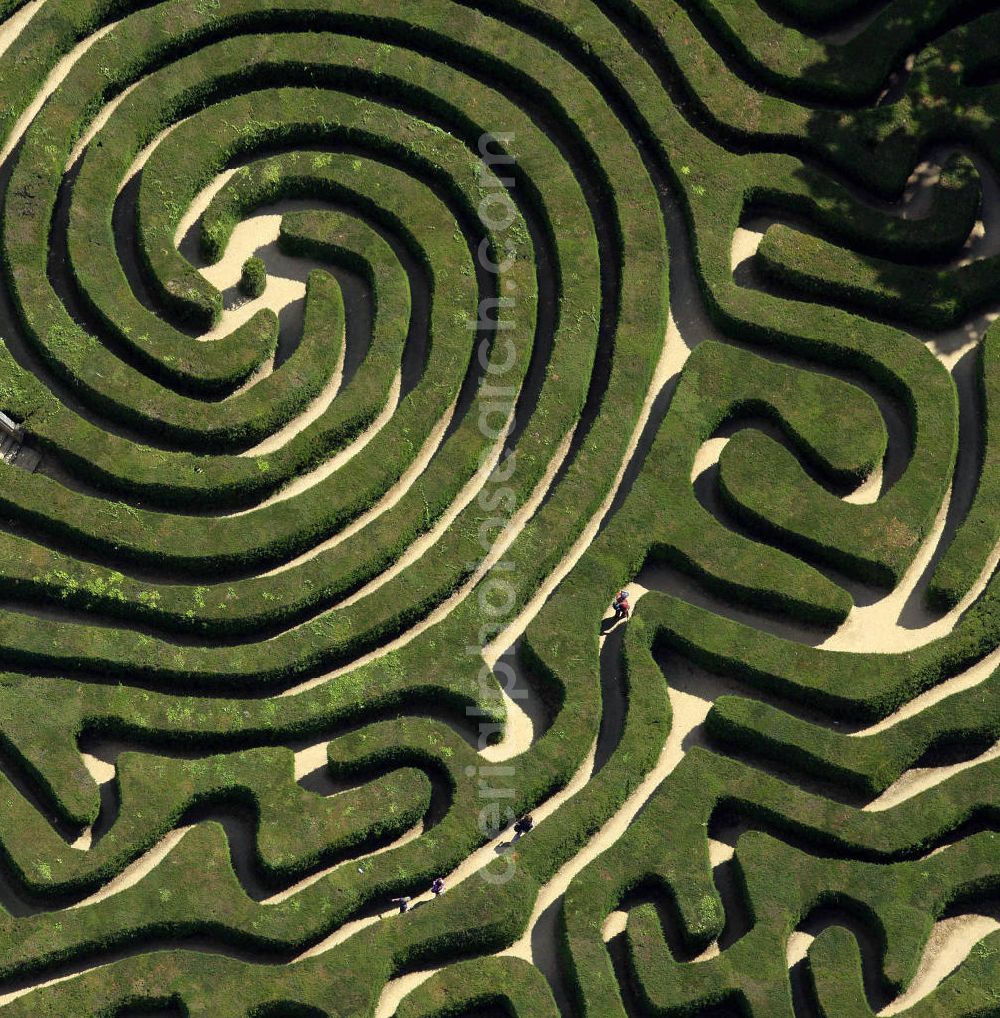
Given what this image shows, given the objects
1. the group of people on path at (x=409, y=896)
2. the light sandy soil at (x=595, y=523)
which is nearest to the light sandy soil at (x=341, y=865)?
the group of people on path at (x=409, y=896)

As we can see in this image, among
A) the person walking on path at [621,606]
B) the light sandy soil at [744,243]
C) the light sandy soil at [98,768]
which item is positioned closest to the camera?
the light sandy soil at [98,768]

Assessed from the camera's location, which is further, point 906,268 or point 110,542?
point 906,268

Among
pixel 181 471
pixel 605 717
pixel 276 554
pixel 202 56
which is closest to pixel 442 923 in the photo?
pixel 605 717

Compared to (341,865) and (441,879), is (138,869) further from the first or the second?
(441,879)

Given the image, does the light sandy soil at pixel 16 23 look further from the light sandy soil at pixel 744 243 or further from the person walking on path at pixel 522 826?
the person walking on path at pixel 522 826

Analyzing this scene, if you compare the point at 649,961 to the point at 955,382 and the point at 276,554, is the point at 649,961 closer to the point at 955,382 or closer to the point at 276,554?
the point at 276,554

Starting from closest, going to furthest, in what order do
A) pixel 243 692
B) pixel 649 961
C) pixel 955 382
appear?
pixel 649 961
pixel 243 692
pixel 955 382
